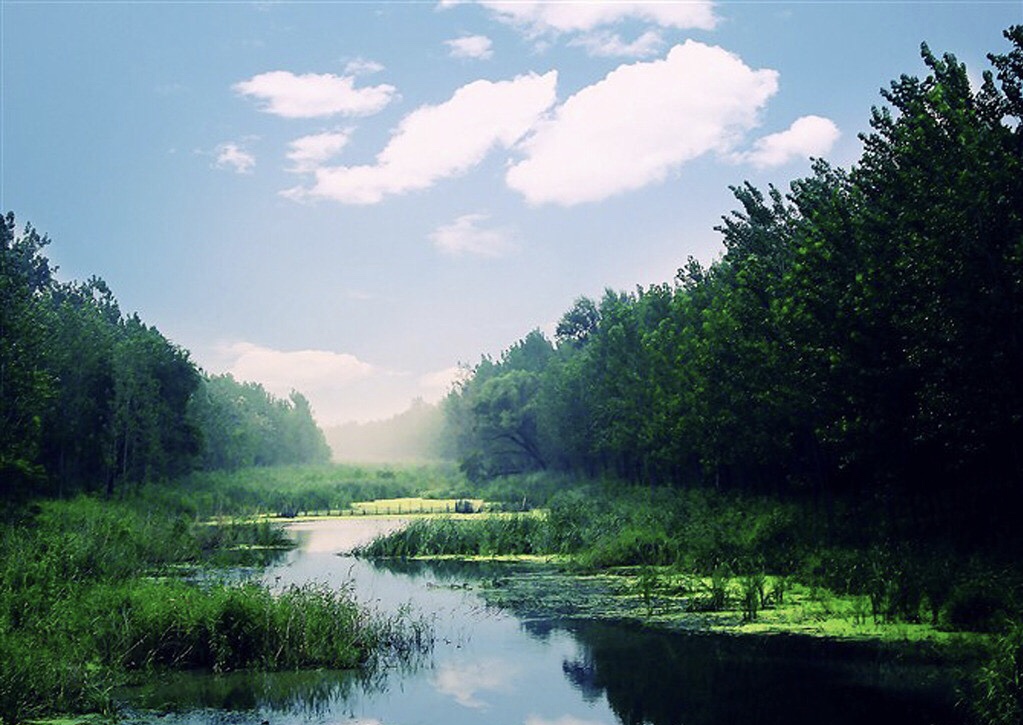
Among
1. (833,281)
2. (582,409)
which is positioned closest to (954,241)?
(833,281)

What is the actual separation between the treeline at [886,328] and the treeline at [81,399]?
28.4 m

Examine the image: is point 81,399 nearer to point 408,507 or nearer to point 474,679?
point 408,507

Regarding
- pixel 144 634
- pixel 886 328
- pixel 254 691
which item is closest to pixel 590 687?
pixel 254 691

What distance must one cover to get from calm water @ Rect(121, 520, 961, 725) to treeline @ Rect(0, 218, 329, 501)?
23.0m

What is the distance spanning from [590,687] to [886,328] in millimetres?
14838

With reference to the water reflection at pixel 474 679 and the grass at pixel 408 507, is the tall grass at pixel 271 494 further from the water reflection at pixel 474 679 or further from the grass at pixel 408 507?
the water reflection at pixel 474 679

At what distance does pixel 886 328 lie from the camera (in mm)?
27984

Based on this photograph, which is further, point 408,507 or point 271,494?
point 408,507

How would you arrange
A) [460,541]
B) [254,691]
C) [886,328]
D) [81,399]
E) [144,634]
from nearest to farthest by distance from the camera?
1. [254,691]
2. [144,634]
3. [886,328]
4. [460,541]
5. [81,399]

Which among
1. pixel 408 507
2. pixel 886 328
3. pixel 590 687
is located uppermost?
pixel 886 328

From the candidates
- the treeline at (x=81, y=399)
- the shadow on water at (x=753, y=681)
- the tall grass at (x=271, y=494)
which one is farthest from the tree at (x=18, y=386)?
the shadow on water at (x=753, y=681)

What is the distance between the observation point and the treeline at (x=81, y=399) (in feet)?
→ 136

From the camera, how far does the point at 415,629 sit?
22.0 metres

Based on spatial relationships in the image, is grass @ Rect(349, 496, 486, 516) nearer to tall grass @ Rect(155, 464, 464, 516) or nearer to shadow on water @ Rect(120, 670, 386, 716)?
tall grass @ Rect(155, 464, 464, 516)
